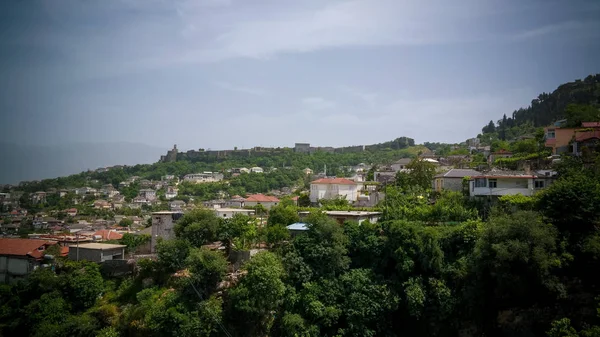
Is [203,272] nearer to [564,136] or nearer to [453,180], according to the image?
[453,180]

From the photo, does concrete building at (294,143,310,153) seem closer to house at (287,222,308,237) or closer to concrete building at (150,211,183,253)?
concrete building at (150,211,183,253)

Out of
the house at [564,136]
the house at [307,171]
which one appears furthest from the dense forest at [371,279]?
the house at [307,171]

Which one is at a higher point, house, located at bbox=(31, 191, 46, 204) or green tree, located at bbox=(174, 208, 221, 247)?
green tree, located at bbox=(174, 208, 221, 247)

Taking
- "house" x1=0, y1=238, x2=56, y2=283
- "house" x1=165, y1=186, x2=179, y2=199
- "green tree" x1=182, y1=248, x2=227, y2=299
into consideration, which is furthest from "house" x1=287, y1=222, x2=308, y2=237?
"house" x1=165, y1=186, x2=179, y2=199

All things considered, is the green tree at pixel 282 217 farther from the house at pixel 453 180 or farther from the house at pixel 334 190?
the house at pixel 453 180

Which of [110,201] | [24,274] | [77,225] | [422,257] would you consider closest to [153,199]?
[110,201]

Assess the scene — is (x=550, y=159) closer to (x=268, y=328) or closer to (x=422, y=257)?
(x=422, y=257)
